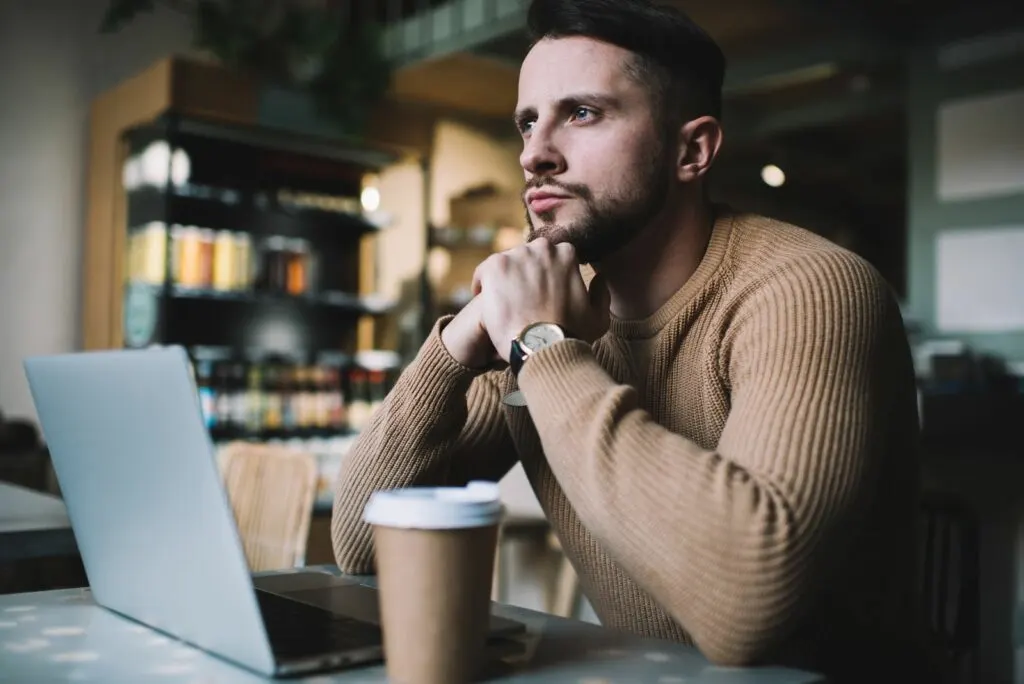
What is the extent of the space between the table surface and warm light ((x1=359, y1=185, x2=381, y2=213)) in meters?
4.28

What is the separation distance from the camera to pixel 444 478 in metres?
1.32

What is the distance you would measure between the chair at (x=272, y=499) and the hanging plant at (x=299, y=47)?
279 centimetres

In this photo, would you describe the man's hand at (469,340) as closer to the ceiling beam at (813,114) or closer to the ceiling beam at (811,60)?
the ceiling beam at (811,60)

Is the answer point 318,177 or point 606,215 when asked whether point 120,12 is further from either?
point 606,215

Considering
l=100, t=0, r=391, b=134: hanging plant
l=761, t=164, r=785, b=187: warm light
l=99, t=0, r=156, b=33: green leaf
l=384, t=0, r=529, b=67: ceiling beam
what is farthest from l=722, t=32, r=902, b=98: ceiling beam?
l=761, t=164, r=785, b=187: warm light

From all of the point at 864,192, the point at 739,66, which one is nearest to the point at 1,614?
the point at 739,66

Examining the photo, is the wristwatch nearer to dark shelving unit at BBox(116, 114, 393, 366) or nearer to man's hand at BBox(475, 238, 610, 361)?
man's hand at BBox(475, 238, 610, 361)

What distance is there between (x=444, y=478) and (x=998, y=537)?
219 centimetres

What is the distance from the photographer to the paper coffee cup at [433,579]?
707 millimetres

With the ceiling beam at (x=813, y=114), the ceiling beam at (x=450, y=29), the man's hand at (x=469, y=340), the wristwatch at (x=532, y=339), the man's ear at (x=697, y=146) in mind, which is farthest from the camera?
the ceiling beam at (x=813, y=114)

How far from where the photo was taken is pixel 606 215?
1246 millimetres

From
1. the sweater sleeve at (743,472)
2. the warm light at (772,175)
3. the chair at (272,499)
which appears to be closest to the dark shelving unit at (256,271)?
the chair at (272,499)

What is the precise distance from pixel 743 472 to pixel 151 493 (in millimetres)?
508

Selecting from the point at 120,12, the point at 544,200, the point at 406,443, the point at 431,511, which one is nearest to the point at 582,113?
the point at 544,200
